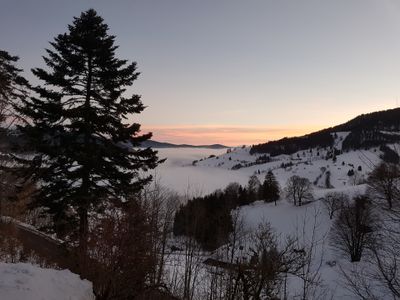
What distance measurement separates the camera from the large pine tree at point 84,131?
19297mm

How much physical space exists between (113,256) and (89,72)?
1019cm

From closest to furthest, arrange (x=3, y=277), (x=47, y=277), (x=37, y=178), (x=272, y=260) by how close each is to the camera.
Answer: (x=3, y=277)
(x=47, y=277)
(x=272, y=260)
(x=37, y=178)

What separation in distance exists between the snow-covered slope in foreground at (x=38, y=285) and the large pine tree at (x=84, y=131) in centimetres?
772

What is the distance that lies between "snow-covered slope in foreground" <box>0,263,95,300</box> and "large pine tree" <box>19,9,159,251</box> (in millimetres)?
7722

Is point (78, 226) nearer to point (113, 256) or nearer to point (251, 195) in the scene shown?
point (113, 256)

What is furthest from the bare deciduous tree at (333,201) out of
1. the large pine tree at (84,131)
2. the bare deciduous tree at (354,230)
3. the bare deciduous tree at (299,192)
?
the large pine tree at (84,131)

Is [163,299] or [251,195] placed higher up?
[163,299]

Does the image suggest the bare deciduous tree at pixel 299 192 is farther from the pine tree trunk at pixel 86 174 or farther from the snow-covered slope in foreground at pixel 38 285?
the snow-covered slope in foreground at pixel 38 285

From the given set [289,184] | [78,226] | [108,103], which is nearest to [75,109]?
[108,103]

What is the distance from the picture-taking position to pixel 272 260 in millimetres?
17672

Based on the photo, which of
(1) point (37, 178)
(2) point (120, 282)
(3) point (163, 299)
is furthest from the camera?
(1) point (37, 178)

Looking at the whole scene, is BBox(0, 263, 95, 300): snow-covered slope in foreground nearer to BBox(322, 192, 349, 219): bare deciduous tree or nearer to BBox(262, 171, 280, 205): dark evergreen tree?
BBox(322, 192, 349, 219): bare deciduous tree

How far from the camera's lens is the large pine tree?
19297 millimetres

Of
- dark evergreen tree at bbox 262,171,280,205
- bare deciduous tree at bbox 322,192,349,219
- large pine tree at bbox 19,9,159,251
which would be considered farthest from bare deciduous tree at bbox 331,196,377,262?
dark evergreen tree at bbox 262,171,280,205
